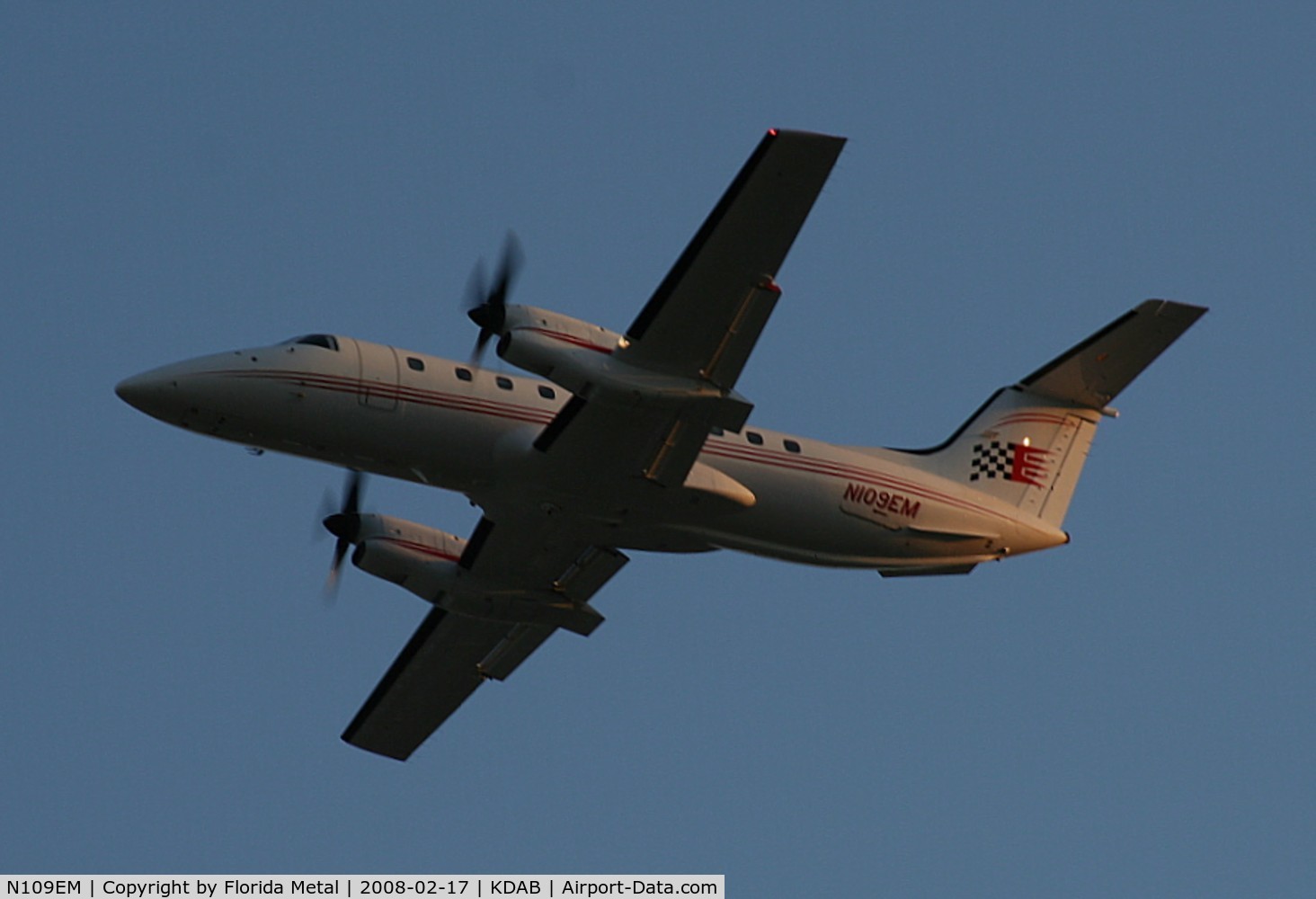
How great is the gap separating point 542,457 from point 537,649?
6040mm

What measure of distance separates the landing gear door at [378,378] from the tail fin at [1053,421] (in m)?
8.26

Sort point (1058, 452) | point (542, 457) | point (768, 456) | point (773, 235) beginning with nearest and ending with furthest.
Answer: point (773, 235)
point (542, 457)
point (768, 456)
point (1058, 452)

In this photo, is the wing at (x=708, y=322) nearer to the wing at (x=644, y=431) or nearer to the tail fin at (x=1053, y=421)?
the wing at (x=644, y=431)

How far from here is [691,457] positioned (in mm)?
23281

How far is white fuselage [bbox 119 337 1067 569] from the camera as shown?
2336 cm

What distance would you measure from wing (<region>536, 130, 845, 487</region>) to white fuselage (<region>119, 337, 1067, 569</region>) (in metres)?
0.55

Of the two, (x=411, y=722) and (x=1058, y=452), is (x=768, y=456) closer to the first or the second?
(x=1058, y=452)

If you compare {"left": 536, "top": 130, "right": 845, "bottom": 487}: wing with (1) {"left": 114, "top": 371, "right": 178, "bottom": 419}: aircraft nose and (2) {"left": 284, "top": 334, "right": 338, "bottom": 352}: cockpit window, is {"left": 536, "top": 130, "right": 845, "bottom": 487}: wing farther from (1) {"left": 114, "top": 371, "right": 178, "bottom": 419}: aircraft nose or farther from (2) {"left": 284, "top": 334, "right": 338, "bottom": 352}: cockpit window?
(1) {"left": 114, "top": 371, "right": 178, "bottom": 419}: aircraft nose

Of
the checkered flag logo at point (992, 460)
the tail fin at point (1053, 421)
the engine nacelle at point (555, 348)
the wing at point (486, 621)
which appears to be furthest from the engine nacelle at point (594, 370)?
the checkered flag logo at point (992, 460)

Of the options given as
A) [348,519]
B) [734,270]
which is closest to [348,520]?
[348,519]

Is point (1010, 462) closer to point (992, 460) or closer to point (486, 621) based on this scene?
point (992, 460)

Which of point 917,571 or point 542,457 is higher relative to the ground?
point 917,571

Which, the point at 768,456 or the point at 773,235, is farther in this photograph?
the point at 768,456

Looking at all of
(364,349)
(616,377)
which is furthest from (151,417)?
(616,377)
